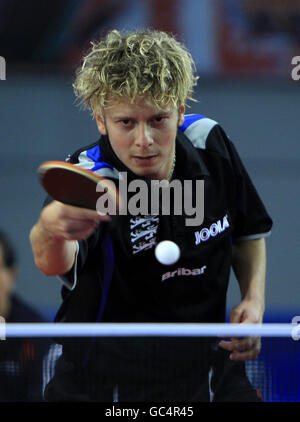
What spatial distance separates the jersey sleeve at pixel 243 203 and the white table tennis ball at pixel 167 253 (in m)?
0.45

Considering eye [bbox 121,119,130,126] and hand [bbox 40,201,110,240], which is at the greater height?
eye [bbox 121,119,130,126]

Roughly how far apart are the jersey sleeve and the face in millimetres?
343

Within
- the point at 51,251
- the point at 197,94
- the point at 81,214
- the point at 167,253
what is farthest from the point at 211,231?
the point at 197,94

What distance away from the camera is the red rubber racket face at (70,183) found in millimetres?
1725

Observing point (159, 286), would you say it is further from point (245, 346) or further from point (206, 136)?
point (206, 136)

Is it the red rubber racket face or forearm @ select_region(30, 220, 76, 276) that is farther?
forearm @ select_region(30, 220, 76, 276)

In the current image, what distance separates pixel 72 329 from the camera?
2076 millimetres

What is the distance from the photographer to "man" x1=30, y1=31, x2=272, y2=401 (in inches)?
84.5

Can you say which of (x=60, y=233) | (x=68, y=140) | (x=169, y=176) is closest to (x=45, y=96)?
(x=68, y=140)

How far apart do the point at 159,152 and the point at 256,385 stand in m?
0.84

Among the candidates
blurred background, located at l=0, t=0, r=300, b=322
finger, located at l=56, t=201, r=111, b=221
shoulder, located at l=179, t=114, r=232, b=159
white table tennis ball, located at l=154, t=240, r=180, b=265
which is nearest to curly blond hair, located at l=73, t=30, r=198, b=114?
shoulder, located at l=179, t=114, r=232, b=159

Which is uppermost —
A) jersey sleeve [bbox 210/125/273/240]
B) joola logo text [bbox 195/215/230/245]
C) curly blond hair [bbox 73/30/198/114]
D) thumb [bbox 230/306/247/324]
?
curly blond hair [bbox 73/30/198/114]

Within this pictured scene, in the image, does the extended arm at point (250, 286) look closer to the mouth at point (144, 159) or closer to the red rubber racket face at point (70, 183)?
the mouth at point (144, 159)

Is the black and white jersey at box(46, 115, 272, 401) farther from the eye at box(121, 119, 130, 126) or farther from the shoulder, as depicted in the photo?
the eye at box(121, 119, 130, 126)
